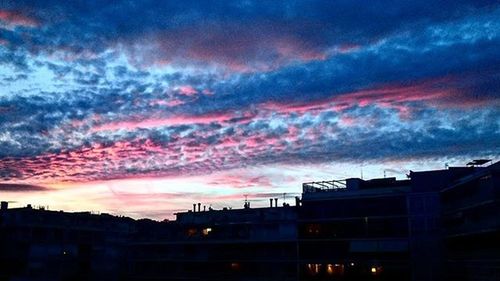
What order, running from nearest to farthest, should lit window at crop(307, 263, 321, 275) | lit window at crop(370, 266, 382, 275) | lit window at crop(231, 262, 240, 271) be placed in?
lit window at crop(370, 266, 382, 275) → lit window at crop(307, 263, 321, 275) → lit window at crop(231, 262, 240, 271)

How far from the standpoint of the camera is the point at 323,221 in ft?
240

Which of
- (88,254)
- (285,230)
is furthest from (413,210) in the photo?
(88,254)

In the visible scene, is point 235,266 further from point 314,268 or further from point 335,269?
point 335,269

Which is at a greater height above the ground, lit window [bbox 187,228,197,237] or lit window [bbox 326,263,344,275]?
lit window [bbox 187,228,197,237]

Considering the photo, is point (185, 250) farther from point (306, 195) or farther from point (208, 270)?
point (306, 195)

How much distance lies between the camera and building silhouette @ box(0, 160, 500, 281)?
195ft

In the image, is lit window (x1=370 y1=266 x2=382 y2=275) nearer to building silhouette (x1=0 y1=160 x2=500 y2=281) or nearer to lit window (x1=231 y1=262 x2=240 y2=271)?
building silhouette (x1=0 y1=160 x2=500 y2=281)

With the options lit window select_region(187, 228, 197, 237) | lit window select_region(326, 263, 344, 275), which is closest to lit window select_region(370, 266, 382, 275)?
lit window select_region(326, 263, 344, 275)

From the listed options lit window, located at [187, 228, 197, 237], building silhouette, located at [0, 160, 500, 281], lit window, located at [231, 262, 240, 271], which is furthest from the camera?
lit window, located at [187, 228, 197, 237]

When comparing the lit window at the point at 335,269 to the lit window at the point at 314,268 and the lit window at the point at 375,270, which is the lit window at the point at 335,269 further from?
the lit window at the point at 375,270

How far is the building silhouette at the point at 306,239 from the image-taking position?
59309 mm

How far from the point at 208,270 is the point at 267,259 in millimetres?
11386

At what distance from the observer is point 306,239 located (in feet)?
244

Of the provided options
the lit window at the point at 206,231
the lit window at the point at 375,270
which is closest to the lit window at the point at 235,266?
the lit window at the point at 206,231
